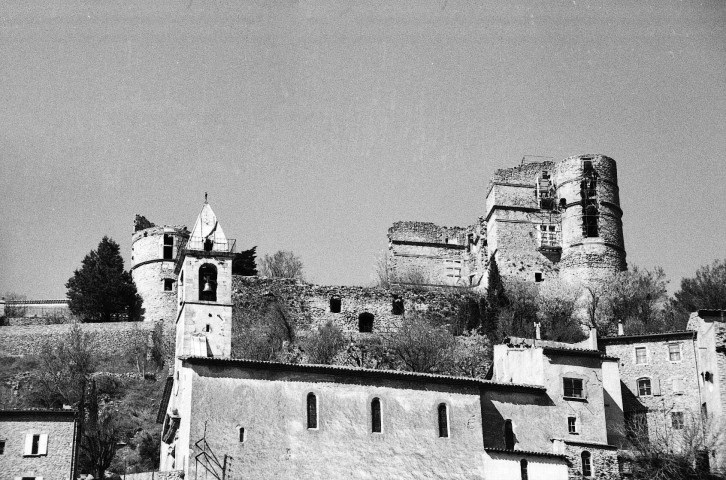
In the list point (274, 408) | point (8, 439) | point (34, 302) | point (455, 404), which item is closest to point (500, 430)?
point (455, 404)

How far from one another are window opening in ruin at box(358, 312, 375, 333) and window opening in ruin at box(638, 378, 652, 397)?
903 inches

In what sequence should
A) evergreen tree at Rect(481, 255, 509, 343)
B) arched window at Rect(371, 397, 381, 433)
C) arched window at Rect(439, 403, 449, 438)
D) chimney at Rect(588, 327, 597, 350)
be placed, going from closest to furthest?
arched window at Rect(371, 397, 381, 433), arched window at Rect(439, 403, 449, 438), chimney at Rect(588, 327, 597, 350), evergreen tree at Rect(481, 255, 509, 343)

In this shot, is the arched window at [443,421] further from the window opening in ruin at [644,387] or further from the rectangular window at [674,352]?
the rectangular window at [674,352]

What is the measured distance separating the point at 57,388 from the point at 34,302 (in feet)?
73.6

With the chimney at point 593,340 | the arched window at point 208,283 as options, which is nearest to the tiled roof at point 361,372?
the arched window at point 208,283

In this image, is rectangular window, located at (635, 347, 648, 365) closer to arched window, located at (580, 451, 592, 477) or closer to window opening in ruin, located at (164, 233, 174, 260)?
arched window, located at (580, 451, 592, 477)

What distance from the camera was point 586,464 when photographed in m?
48.5

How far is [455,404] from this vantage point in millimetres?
48531

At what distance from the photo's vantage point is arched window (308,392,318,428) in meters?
45.6

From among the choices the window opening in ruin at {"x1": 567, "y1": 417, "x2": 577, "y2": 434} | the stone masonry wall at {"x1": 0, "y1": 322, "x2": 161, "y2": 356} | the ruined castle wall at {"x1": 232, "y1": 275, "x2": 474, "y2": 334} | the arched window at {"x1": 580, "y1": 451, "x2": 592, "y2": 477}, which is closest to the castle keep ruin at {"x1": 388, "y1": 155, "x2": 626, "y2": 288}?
the ruined castle wall at {"x1": 232, "y1": 275, "x2": 474, "y2": 334}

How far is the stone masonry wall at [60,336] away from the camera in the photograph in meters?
73.6

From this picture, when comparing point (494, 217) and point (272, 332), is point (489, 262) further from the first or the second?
point (272, 332)

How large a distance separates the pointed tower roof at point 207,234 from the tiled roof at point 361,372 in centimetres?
744

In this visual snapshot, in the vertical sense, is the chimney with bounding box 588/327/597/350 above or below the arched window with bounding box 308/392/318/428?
above
